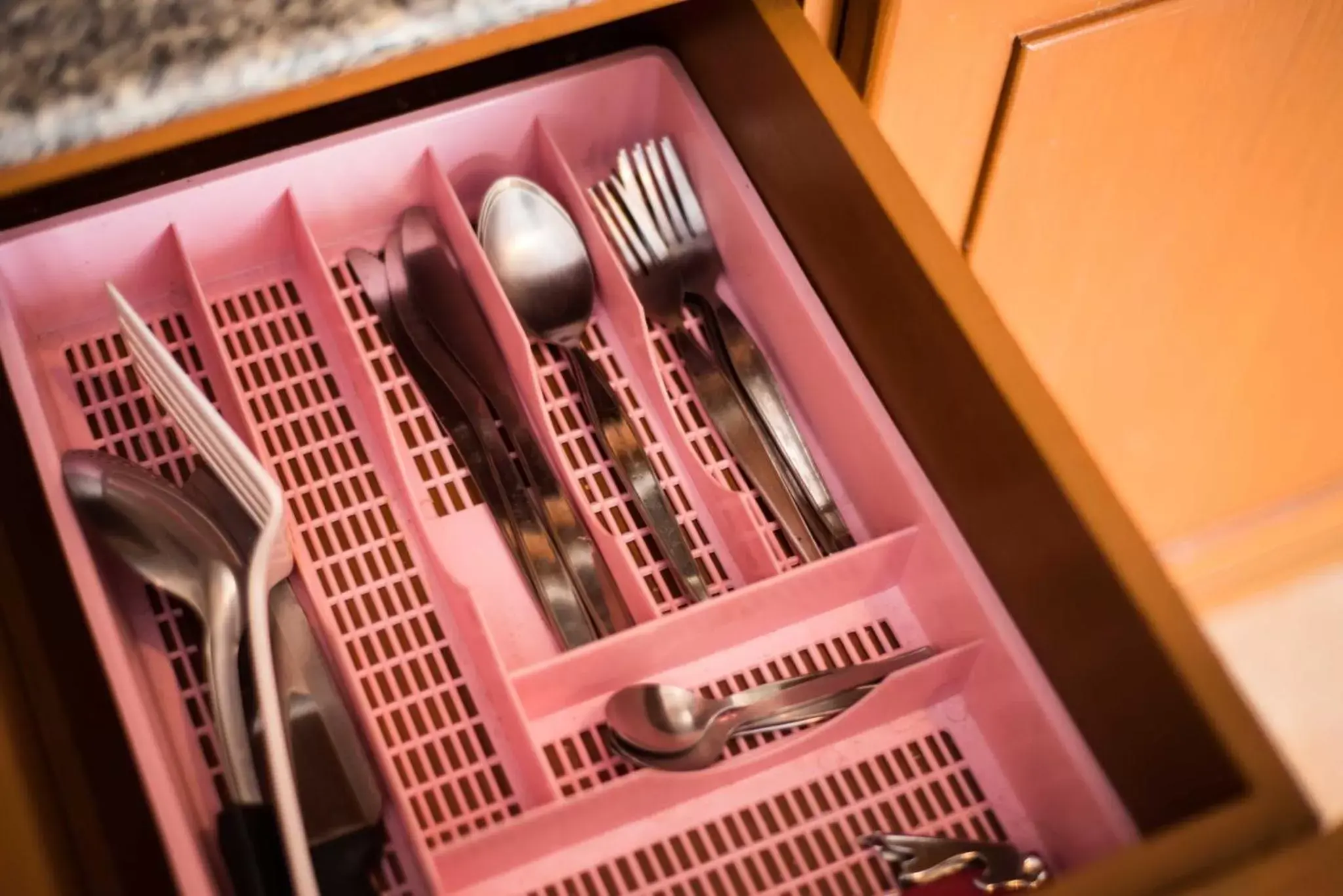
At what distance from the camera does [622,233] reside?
75cm

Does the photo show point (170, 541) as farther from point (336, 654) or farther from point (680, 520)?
point (680, 520)

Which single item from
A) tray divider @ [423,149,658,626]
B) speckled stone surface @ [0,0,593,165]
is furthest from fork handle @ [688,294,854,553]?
speckled stone surface @ [0,0,593,165]

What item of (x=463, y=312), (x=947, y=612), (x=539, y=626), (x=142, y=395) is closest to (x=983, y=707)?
(x=947, y=612)

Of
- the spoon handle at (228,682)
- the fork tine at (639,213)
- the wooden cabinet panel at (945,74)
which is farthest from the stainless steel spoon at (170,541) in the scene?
the wooden cabinet panel at (945,74)

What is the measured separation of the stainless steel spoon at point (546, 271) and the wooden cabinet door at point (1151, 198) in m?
0.22

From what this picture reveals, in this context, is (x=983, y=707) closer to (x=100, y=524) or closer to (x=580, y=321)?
(x=580, y=321)

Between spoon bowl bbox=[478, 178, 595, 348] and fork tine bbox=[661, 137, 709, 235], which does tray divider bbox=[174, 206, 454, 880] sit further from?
fork tine bbox=[661, 137, 709, 235]

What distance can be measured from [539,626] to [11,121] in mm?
356

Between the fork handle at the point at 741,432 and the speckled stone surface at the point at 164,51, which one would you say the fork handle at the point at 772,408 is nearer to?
the fork handle at the point at 741,432

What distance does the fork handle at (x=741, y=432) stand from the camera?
0.67 metres

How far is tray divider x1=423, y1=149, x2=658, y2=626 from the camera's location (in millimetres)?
637

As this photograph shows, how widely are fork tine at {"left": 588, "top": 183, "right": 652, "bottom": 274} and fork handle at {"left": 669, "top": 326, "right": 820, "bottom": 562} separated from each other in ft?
0.16

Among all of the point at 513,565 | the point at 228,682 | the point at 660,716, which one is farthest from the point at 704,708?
the point at 228,682

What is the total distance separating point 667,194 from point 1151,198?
380 millimetres
